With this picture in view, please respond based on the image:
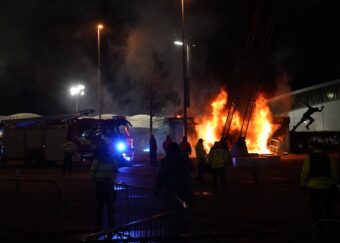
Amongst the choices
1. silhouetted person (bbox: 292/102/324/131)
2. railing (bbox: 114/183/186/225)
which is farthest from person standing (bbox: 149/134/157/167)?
silhouetted person (bbox: 292/102/324/131)

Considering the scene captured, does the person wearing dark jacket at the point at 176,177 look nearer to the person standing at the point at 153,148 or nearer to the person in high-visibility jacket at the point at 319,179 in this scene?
the person in high-visibility jacket at the point at 319,179

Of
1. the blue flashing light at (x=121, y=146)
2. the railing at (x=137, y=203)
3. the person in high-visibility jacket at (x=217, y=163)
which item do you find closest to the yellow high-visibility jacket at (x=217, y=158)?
the person in high-visibility jacket at (x=217, y=163)

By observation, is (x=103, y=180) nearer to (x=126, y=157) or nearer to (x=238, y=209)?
(x=238, y=209)

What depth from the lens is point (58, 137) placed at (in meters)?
26.8

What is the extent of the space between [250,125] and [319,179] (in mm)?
26798

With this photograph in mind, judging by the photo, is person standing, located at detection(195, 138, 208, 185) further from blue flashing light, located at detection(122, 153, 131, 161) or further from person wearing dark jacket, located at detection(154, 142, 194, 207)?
blue flashing light, located at detection(122, 153, 131, 161)

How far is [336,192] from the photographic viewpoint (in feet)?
27.5

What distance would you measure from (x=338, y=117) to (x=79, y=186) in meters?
40.9

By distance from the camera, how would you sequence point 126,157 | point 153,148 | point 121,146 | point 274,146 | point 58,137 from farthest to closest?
point 274,146 → point 58,137 → point 126,157 → point 121,146 → point 153,148

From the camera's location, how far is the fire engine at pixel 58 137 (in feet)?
84.7

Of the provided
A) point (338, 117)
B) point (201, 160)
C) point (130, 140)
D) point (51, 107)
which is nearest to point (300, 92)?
point (338, 117)

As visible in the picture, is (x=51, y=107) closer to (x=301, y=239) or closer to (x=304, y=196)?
(x=304, y=196)

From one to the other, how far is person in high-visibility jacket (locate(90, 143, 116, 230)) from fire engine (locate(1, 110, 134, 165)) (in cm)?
1592

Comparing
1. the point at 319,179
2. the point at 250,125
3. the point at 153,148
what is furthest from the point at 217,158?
the point at 250,125
